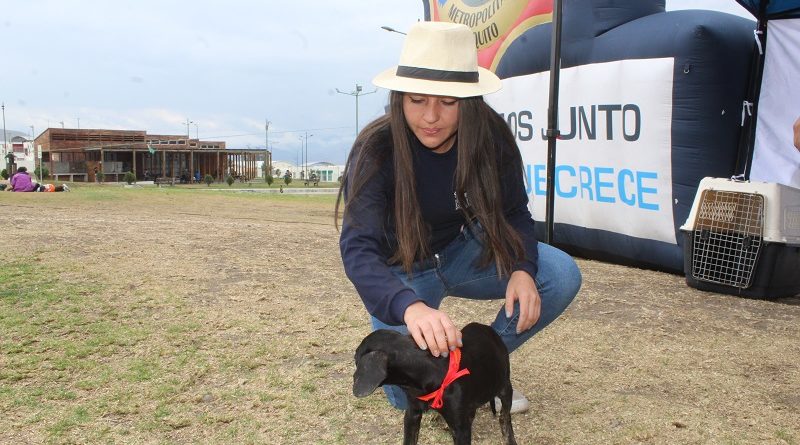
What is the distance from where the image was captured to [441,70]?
2.33 meters

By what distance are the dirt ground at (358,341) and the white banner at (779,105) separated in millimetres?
1422

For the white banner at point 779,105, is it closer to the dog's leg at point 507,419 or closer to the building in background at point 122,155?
the dog's leg at point 507,419

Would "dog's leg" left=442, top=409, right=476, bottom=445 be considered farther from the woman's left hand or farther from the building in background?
the building in background

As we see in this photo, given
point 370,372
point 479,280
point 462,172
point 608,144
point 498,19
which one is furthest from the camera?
point 498,19

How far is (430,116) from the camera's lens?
2381 mm

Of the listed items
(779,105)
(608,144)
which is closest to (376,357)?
(608,144)

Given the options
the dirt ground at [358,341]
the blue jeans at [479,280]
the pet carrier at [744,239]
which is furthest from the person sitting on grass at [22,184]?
the blue jeans at [479,280]

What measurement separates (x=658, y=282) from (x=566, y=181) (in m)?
1.93

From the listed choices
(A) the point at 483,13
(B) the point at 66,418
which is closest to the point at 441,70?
(B) the point at 66,418

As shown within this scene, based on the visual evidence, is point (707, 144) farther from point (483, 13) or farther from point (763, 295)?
point (483, 13)

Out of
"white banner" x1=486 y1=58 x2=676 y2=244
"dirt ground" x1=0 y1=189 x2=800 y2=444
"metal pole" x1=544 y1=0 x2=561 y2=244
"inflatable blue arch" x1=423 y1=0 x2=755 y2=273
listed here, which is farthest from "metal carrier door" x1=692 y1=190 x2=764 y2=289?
"metal pole" x1=544 y1=0 x2=561 y2=244

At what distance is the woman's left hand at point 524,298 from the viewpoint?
252 cm

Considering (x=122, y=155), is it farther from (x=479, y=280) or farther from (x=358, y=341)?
(x=479, y=280)

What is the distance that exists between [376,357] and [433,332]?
195 millimetres
